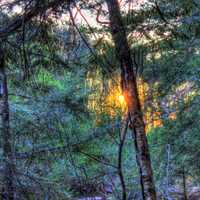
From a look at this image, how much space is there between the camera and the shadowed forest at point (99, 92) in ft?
8.99

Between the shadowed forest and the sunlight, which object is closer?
the shadowed forest

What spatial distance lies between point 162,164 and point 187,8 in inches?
146

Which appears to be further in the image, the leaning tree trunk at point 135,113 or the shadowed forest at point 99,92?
the leaning tree trunk at point 135,113

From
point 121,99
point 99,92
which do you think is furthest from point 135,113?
point 99,92

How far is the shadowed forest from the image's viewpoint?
108 inches

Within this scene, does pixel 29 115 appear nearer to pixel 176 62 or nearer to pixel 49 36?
pixel 176 62

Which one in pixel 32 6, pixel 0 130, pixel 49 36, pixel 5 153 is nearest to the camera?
pixel 32 6

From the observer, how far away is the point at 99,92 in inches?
122

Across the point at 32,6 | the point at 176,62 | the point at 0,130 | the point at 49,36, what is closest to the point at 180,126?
the point at 176,62

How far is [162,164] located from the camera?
21.1 ft

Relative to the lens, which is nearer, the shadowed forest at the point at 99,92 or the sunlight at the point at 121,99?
the shadowed forest at the point at 99,92

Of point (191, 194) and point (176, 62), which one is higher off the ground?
point (176, 62)

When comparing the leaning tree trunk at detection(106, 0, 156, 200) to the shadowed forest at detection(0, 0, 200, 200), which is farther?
the leaning tree trunk at detection(106, 0, 156, 200)

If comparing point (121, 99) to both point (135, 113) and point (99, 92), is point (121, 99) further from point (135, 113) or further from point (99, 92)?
point (99, 92)
